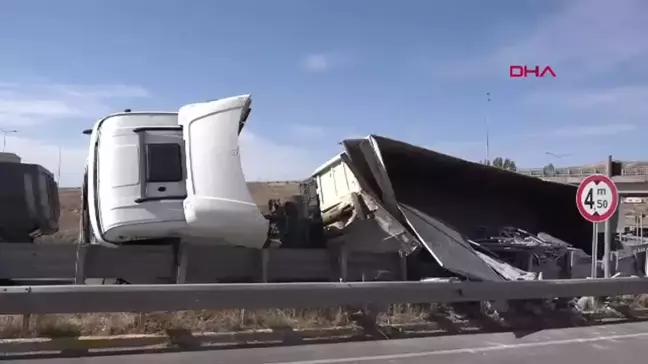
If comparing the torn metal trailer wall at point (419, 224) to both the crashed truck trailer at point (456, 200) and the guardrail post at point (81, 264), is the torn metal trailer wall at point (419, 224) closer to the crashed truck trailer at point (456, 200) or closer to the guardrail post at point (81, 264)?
the crashed truck trailer at point (456, 200)

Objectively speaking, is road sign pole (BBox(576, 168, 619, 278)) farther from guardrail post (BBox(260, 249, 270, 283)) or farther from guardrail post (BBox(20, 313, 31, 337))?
guardrail post (BBox(20, 313, 31, 337))

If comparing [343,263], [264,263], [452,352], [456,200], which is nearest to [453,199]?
[456,200]

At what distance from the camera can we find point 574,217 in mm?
13195

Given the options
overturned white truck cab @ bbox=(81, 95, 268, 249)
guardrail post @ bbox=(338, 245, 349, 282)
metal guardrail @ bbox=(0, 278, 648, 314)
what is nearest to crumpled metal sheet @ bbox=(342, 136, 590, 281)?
metal guardrail @ bbox=(0, 278, 648, 314)

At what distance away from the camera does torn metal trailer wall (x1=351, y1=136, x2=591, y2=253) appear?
12236 millimetres

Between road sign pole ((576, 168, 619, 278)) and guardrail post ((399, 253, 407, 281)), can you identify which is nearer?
guardrail post ((399, 253, 407, 281))

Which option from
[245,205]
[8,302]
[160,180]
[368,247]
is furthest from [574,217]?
[8,302]

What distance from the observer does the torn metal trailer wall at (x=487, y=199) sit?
12236 mm

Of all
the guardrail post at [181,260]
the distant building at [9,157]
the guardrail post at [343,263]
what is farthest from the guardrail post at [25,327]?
the guardrail post at [343,263]

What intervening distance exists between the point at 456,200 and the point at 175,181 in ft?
19.9

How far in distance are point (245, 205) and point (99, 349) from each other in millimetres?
2581

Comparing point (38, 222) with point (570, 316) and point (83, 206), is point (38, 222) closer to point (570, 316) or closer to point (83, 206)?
point (83, 206)

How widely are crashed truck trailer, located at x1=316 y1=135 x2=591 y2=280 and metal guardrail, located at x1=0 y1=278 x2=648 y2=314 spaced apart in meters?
0.65

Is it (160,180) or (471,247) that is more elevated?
(160,180)
